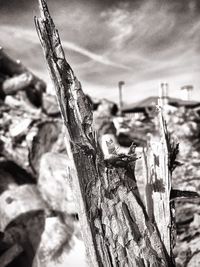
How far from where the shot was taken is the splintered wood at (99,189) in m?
1.27

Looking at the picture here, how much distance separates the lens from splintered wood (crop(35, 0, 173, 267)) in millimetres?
1268

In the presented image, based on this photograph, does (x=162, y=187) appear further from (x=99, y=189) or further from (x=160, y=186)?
(x=99, y=189)

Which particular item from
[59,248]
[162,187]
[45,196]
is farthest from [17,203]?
[162,187]

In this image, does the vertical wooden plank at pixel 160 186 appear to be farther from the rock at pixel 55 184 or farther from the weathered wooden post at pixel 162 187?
the rock at pixel 55 184

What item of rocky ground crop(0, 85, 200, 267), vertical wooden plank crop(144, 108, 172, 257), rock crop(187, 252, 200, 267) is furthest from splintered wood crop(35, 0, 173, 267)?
rock crop(187, 252, 200, 267)

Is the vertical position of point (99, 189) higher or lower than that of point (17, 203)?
higher

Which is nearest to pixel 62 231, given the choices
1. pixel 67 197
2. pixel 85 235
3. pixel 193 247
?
pixel 67 197

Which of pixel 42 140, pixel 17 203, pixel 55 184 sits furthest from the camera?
pixel 42 140

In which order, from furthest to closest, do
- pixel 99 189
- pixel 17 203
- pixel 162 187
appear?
1. pixel 17 203
2. pixel 162 187
3. pixel 99 189

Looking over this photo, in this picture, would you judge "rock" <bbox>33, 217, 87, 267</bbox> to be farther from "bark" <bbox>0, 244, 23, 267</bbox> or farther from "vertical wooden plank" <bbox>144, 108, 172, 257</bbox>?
"vertical wooden plank" <bbox>144, 108, 172, 257</bbox>

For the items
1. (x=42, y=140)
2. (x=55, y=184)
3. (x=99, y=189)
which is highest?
(x=99, y=189)

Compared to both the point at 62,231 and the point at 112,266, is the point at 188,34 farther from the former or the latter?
the point at 62,231

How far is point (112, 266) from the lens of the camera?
144cm

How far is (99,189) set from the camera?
141 cm
